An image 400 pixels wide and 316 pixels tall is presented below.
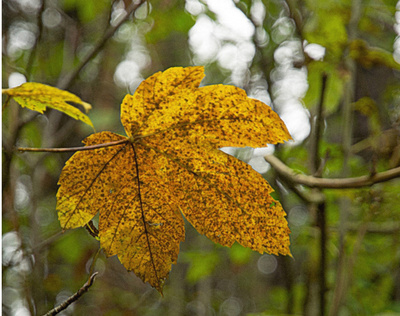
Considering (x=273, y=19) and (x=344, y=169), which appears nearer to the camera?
(x=344, y=169)

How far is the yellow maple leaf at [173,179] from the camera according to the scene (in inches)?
14.1

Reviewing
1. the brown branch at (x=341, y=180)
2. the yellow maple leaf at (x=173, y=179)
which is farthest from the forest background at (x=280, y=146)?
the yellow maple leaf at (x=173, y=179)

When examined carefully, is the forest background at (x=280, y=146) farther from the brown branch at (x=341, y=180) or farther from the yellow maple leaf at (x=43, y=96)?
the yellow maple leaf at (x=43, y=96)

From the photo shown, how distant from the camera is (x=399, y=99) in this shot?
1.55 m

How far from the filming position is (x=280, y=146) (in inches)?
43.8

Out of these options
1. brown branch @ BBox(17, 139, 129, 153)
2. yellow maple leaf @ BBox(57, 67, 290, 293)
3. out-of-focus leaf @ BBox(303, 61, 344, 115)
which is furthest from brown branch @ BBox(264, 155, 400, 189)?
out-of-focus leaf @ BBox(303, 61, 344, 115)

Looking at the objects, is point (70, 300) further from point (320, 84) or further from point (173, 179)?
point (320, 84)

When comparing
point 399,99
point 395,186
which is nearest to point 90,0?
point 395,186

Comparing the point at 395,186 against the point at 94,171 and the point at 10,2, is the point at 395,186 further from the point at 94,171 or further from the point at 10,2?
the point at 10,2

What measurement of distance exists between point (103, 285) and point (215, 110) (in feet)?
9.52

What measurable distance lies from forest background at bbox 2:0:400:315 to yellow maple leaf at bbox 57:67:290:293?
0.72 feet

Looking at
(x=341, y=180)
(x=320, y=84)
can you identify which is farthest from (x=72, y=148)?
(x=320, y=84)

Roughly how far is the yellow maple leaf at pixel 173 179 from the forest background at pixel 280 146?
22cm

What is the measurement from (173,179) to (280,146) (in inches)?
30.3
